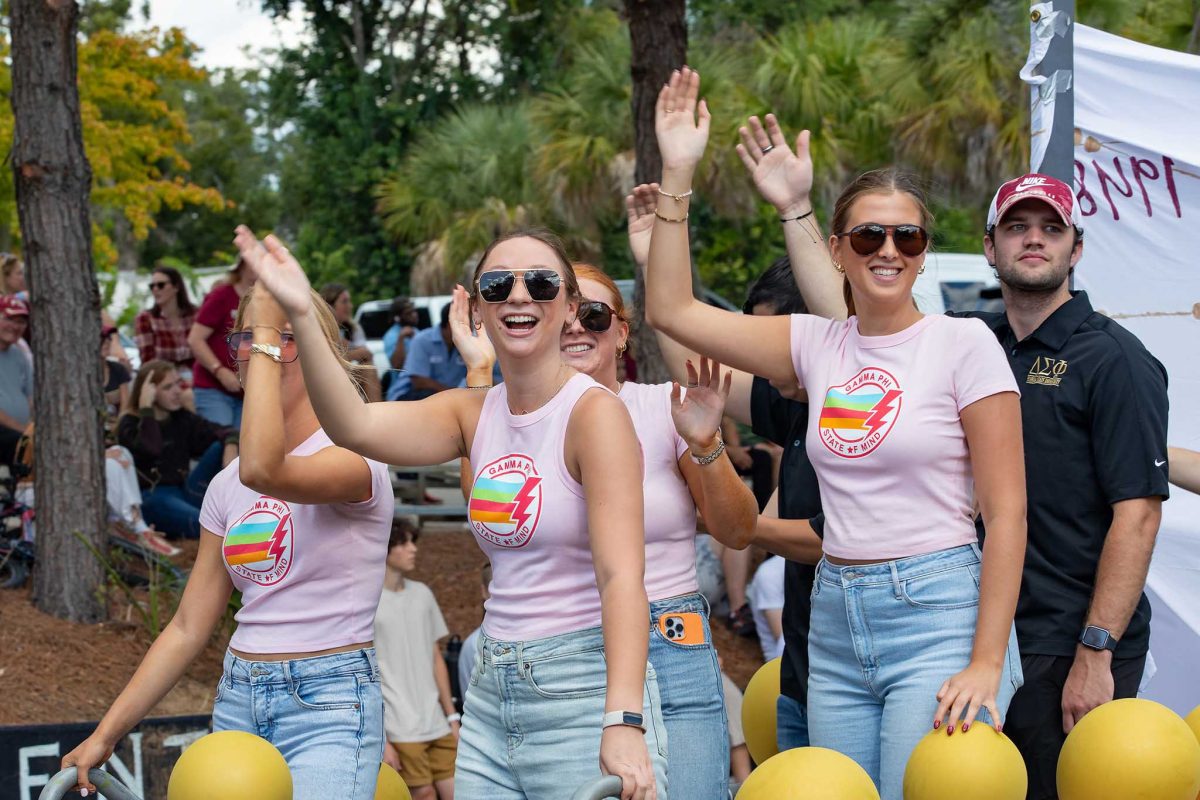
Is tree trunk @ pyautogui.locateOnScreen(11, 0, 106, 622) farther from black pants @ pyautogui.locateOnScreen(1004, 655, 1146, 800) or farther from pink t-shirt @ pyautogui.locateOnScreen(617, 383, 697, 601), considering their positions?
black pants @ pyautogui.locateOnScreen(1004, 655, 1146, 800)

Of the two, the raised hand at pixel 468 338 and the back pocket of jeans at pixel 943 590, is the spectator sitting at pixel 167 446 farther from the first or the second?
the back pocket of jeans at pixel 943 590

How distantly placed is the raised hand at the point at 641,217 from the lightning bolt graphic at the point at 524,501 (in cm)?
108

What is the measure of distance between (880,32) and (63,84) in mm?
15071

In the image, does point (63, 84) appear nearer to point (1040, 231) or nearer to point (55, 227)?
point (55, 227)

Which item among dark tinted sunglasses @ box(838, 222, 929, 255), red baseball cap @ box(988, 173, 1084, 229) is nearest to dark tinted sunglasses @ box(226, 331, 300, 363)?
dark tinted sunglasses @ box(838, 222, 929, 255)

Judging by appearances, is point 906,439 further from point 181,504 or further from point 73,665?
point 181,504

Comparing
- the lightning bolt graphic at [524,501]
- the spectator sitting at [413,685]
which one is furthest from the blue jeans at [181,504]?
the lightning bolt graphic at [524,501]

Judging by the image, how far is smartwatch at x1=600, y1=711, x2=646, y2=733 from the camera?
8.26 feet

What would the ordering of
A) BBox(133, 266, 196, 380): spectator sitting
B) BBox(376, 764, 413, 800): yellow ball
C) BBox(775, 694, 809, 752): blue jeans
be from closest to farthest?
BBox(376, 764, 413, 800): yellow ball, BBox(775, 694, 809, 752): blue jeans, BBox(133, 266, 196, 380): spectator sitting

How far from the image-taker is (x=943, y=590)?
2.86 meters

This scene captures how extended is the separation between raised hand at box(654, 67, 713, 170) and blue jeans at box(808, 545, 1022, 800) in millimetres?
982

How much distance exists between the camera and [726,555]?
26.2 feet

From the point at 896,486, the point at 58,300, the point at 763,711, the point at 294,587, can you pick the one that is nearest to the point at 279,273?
the point at 294,587

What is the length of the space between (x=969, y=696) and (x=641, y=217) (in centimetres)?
161
